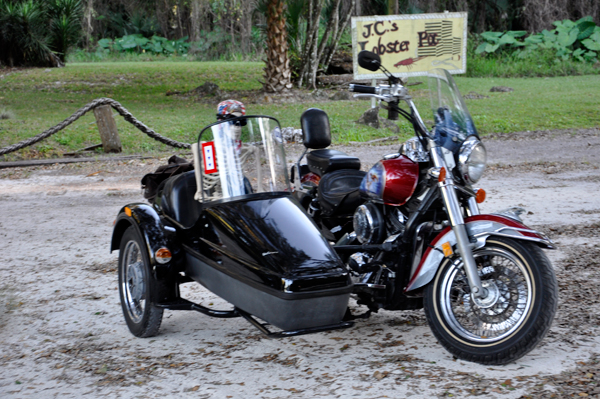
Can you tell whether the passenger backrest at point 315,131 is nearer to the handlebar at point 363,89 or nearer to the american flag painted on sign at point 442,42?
the handlebar at point 363,89

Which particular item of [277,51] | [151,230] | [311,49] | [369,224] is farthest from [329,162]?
[311,49]

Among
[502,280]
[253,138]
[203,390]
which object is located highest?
[253,138]

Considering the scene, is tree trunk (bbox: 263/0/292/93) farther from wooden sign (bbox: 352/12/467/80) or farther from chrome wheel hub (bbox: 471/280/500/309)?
chrome wheel hub (bbox: 471/280/500/309)

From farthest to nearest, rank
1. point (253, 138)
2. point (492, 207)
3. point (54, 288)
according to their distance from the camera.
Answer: point (492, 207) → point (54, 288) → point (253, 138)

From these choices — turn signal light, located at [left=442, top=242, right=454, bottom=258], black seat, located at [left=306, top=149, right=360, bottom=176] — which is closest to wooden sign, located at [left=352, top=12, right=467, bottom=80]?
black seat, located at [left=306, top=149, right=360, bottom=176]

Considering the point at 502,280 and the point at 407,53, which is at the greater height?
the point at 407,53

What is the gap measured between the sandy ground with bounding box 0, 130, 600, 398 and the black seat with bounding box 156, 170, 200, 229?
0.72 metres

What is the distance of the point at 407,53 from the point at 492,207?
7.02 meters

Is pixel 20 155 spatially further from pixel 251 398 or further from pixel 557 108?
pixel 557 108

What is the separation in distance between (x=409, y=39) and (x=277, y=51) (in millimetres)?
5495

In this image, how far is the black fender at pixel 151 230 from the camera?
3.84m

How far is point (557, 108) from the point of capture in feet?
52.2

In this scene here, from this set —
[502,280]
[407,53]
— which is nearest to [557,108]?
[407,53]

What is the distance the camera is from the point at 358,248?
3.84 m
